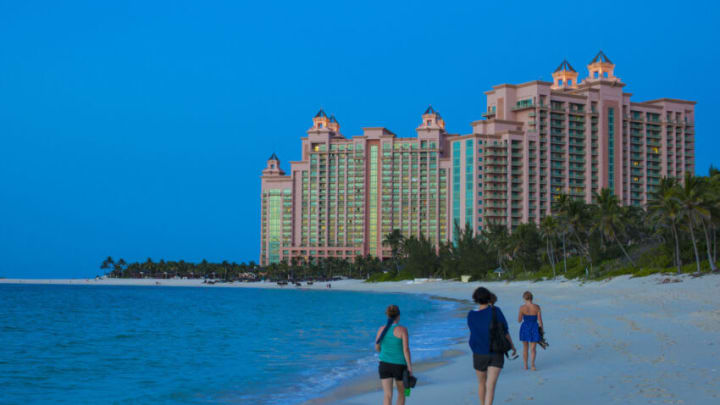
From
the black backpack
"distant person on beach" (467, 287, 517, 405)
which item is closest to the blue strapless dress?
"distant person on beach" (467, 287, 517, 405)

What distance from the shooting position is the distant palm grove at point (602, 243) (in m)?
58.7

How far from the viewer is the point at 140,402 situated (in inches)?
744

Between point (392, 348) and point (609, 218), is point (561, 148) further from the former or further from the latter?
point (392, 348)

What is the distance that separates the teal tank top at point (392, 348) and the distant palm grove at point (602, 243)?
50733 mm

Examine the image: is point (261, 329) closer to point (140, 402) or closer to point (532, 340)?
point (140, 402)

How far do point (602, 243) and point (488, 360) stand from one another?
255 feet

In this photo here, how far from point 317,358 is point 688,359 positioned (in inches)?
523

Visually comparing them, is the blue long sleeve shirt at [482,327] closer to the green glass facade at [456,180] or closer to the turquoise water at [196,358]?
the turquoise water at [196,358]

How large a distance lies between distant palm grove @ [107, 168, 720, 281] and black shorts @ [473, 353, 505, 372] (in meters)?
49.7

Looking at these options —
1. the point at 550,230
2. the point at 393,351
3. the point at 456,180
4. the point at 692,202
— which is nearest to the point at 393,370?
the point at 393,351

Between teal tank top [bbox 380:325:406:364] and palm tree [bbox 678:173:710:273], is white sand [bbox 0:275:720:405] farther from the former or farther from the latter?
palm tree [bbox 678:173:710:273]

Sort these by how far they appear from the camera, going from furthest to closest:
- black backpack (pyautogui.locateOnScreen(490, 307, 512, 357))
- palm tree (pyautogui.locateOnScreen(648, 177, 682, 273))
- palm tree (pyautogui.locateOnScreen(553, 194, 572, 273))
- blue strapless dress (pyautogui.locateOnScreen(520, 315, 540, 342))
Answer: palm tree (pyautogui.locateOnScreen(553, 194, 572, 273)), palm tree (pyautogui.locateOnScreen(648, 177, 682, 273)), blue strapless dress (pyautogui.locateOnScreen(520, 315, 540, 342)), black backpack (pyautogui.locateOnScreen(490, 307, 512, 357))

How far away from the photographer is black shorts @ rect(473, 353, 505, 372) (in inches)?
473

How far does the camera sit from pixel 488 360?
39.5 ft
